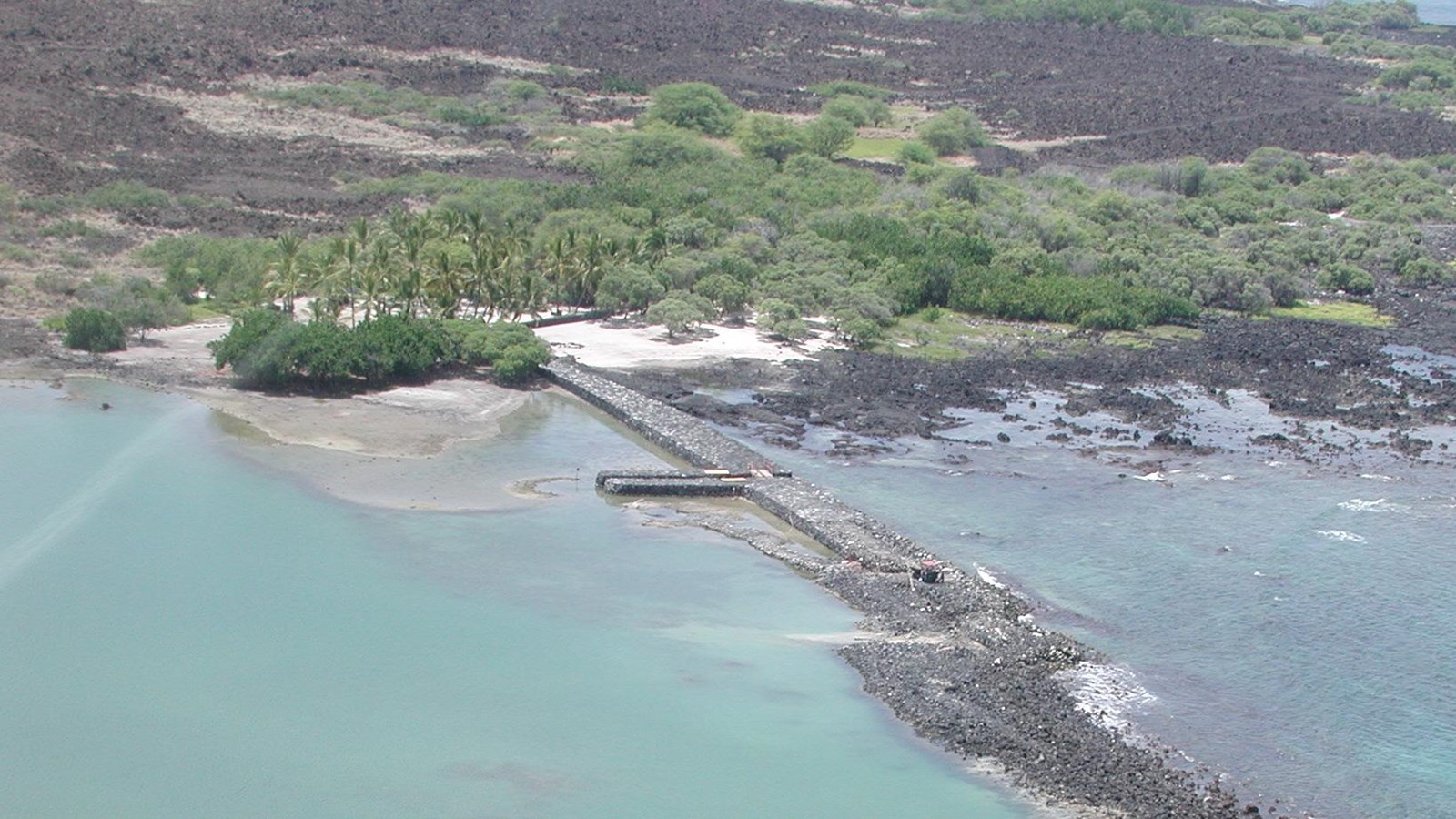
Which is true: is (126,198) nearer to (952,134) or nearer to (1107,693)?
(952,134)

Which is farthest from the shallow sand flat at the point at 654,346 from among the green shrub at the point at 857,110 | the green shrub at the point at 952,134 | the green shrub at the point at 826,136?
the green shrub at the point at 857,110

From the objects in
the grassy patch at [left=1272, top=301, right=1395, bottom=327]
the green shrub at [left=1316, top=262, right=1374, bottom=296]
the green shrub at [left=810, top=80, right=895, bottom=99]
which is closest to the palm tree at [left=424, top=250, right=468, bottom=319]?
the grassy patch at [left=1272, top=301, right=1395, bottom=327]

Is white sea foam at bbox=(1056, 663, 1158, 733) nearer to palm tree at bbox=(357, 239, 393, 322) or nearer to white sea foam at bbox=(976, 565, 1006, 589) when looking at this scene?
white sea foam at bbox=(976, 565, 1006, 589)

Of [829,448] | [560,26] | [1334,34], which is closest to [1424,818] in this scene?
[829,448]

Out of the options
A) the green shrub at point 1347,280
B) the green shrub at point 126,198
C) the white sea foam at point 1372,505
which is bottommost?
the white sea foam at point 1372,505

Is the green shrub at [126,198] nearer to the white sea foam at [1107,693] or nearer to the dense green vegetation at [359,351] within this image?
the dense green vegetation at [359,351]

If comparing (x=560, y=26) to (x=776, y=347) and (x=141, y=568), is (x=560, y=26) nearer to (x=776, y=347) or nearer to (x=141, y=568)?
(x=776, y=347)
